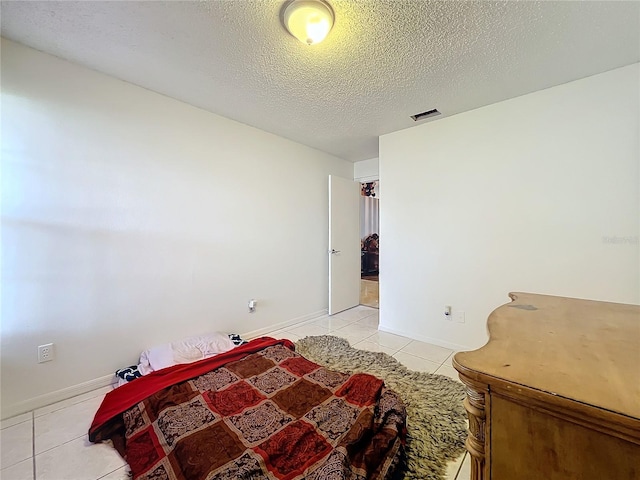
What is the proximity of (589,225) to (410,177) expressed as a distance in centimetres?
157

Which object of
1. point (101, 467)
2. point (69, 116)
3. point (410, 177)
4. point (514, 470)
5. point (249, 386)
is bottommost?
point (101, 467)

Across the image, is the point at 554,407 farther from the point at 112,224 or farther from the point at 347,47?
the point at 112,224

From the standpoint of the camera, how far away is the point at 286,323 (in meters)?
3.39

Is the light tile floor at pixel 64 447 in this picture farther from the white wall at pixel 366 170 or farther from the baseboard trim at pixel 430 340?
the white wall at pixel 366 170

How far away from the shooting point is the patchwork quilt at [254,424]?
114cm

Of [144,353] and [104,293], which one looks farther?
[144,353]

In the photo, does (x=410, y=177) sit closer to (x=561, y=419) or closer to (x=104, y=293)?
(x=561, y=419)

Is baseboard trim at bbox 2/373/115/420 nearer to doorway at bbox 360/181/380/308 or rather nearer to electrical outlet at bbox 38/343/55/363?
electrical outlet at bbox 38/343/55/363

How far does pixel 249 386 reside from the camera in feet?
5.78

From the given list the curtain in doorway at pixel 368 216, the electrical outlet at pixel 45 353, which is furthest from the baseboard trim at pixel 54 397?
the curtain in doorway at pixel 368 216

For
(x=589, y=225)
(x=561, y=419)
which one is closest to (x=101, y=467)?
(x=561, y=419)

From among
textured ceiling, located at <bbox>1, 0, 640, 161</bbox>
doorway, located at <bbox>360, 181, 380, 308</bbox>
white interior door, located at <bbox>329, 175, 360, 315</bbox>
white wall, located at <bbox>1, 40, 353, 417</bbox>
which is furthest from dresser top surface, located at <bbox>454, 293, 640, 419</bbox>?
doorway, located at <bbox>360, 181, 380, 308</bbox>

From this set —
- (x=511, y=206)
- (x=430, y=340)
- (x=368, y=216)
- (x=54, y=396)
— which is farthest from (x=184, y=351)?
(x=368, y=216)

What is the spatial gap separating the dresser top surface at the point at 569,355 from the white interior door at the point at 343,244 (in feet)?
9.20
